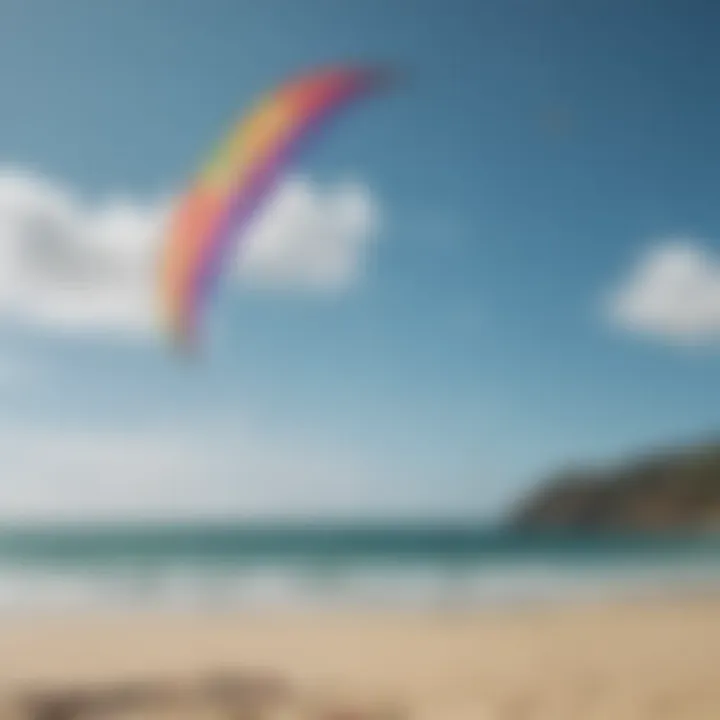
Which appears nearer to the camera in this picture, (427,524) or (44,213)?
(44,213)

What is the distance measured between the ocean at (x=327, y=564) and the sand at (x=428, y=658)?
15 cm

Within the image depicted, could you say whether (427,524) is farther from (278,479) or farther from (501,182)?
(501,182)

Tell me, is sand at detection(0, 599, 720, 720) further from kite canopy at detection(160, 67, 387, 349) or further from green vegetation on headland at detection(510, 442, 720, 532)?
kite canopy at detection(160, 67, 387, 349)

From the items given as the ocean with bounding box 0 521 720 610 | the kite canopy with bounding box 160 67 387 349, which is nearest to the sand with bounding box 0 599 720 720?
the ocean with bounding box 0 521 720 610

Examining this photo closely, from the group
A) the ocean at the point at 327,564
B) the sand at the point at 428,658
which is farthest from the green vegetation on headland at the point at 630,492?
the sand at the point at 428,658

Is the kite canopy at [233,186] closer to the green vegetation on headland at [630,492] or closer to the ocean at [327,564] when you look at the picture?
the ocean at [327,564]

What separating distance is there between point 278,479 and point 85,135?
34.6 inches

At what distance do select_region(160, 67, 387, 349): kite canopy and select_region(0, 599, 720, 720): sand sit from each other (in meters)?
0.66

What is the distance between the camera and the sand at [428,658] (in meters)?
2.03

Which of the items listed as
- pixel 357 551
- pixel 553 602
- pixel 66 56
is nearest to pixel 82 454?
pixel 357 551

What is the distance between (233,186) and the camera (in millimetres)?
2113

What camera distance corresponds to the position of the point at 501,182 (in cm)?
225

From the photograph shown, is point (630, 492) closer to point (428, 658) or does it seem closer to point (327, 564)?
point (428, 658)

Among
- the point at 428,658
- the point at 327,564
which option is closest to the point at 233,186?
the point at 327,564
